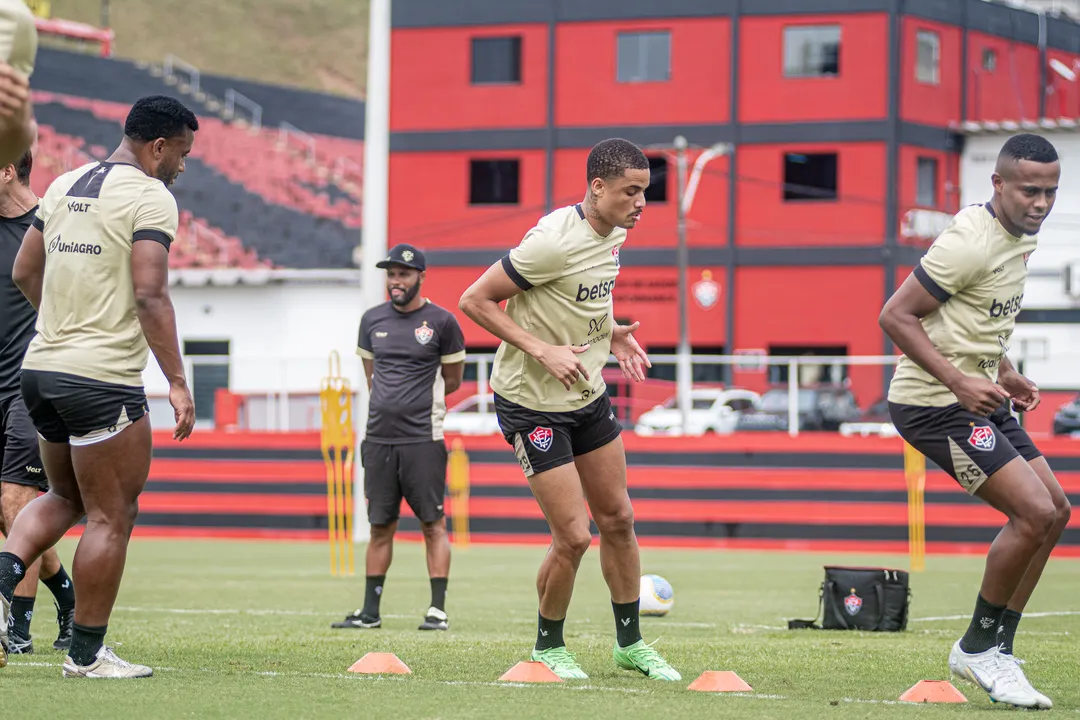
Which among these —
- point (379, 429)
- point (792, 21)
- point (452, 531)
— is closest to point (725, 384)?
point (452, 531)

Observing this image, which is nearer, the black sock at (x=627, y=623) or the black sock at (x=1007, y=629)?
the black sock at (x=1007, y=629)

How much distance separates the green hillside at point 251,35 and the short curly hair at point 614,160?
15377 centimetres

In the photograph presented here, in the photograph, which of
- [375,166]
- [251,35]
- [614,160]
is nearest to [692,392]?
[375,166]

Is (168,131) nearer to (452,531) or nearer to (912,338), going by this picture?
(912,338)

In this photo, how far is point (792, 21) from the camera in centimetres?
4397

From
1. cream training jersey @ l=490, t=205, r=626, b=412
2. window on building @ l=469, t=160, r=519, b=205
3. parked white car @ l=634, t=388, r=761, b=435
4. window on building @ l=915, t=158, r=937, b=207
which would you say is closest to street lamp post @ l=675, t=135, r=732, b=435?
parked white car @ l=634, t=388, r=761, b=435

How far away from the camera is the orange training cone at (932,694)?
245 inches

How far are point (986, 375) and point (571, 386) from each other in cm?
175

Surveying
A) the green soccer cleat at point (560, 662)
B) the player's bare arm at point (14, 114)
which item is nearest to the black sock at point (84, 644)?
the green soccer cleat at point (560, 662)

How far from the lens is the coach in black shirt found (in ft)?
34.0

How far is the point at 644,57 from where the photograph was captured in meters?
45.1

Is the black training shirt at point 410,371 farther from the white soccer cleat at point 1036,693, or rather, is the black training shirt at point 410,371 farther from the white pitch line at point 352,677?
the white soccer cleat at point 1036,693

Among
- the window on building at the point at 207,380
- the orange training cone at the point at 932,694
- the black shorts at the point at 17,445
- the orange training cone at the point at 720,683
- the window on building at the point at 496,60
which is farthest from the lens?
the window on building at the point at 496,60

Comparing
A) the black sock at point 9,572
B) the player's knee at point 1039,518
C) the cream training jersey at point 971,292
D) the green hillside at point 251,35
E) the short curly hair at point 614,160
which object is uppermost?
the green hillside at point 251,35
